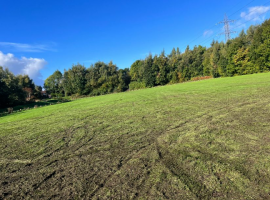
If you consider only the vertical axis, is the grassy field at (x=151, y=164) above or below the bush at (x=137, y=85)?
below

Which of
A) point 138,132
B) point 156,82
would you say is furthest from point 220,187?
point 156,82

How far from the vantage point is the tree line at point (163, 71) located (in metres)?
35.2

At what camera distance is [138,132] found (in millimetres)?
5715

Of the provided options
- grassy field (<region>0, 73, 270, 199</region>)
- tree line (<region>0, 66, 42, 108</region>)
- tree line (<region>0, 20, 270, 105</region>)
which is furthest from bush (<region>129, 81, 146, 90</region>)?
grassy field (<region>0, 73, 270, 199</region>)

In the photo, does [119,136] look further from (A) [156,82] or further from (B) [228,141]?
(A) [156,82]

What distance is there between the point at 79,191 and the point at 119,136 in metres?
2.75

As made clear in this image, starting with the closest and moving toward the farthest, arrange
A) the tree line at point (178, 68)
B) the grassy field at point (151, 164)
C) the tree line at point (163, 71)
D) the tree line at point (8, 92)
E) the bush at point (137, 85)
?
the grassy field at point (151, 164)
the tree line at point (8, 92)
the tree line at point (163, 71)
the tree line at point (178, 68)
the bush at point (137, 85)

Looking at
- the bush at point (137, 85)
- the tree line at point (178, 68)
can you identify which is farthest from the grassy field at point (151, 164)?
the bush at point (137, 85)

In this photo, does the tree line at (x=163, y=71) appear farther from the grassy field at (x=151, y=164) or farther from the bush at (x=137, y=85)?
the grassy field at (x=151, y=164)

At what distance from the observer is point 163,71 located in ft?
182

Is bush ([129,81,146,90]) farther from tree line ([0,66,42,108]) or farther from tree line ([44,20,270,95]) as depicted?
tree line ([0,66,42,108])

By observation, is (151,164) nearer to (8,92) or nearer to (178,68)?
(8,92)

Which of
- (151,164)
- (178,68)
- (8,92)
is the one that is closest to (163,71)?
(178,68)

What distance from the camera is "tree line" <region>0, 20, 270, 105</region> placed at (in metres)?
35.2
